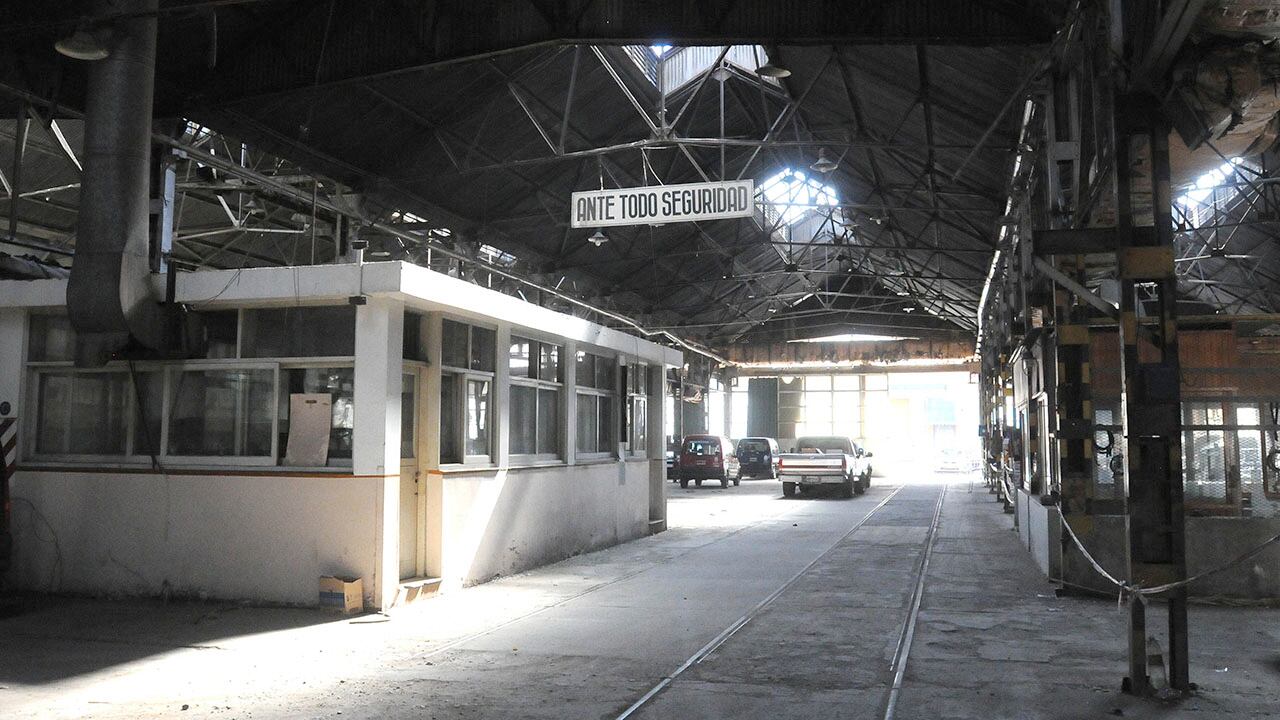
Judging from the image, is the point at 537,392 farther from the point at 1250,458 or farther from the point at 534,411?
the point at 1250,458

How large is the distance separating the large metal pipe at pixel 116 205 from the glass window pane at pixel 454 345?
297cm

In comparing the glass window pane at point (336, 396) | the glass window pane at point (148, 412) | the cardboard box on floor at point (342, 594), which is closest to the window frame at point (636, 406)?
the glass window pane at point (336, 396)

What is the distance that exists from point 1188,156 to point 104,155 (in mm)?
10319

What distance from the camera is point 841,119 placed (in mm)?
19625

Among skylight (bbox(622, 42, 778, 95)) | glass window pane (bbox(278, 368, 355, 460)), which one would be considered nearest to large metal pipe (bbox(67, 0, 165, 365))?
glass window pane (bbox(278, 368, 355, 460))

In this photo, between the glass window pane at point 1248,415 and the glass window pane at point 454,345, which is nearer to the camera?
the glass window pane at point 1248,415

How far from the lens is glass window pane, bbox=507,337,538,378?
12.8 meters

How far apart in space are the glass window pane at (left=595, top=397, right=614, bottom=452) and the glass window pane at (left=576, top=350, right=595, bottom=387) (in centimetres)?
59

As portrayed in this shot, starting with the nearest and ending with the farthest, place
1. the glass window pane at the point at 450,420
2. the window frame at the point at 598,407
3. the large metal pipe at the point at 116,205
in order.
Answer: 1. the large metal pipe at the point at 116,205
2. the glass window pane at the point at 450,420
3. the window frame at the point at 598,407

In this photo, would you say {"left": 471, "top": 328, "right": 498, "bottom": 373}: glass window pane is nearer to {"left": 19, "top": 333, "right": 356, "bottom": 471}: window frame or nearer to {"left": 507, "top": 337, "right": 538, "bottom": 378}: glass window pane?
{"left": 507, "top": 337, "right": 538, "bottom": 378}: glass window pane

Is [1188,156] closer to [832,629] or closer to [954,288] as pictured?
[832,629]

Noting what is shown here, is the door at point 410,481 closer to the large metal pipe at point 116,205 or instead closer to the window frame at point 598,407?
the large metal pipe at point 116,205

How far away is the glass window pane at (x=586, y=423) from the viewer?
15.2 metres

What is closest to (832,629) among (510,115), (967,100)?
(967,100)
